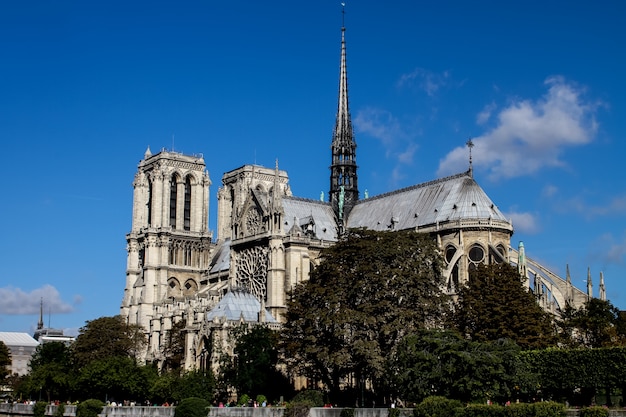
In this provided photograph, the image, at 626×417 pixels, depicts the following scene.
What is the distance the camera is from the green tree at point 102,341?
90812mm

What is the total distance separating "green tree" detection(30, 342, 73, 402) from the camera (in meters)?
81.8

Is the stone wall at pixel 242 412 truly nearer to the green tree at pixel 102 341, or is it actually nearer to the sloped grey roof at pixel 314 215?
the green tree at pixel 102 341

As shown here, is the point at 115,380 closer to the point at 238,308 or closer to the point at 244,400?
the point at 238,308

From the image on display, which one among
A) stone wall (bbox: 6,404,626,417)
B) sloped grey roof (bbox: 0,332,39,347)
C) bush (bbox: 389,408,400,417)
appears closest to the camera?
bush (bbox: 389,408,400,417)

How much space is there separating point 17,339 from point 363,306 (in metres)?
134

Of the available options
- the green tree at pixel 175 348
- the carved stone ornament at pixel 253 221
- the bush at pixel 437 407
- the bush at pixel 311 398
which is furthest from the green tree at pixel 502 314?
the carved stone ornament at pixel 253 221

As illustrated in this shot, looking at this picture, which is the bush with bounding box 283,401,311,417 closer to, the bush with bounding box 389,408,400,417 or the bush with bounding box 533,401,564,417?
the bush with bounding box 389,408,400,417

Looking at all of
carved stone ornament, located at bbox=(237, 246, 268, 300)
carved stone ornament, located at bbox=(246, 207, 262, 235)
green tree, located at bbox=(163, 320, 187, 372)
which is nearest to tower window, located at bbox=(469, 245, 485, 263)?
carved stone ornament, located at bbox=(237, 246, 268, 300)

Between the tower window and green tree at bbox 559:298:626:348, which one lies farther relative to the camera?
the tower window

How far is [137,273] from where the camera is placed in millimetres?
123750

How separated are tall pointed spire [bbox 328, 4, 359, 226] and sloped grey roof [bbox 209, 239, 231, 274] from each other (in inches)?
750

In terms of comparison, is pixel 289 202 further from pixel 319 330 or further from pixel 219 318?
pixel 319 330

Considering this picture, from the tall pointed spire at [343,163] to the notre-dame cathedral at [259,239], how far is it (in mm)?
111

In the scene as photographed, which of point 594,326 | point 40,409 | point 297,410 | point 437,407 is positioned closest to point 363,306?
point 297,410
